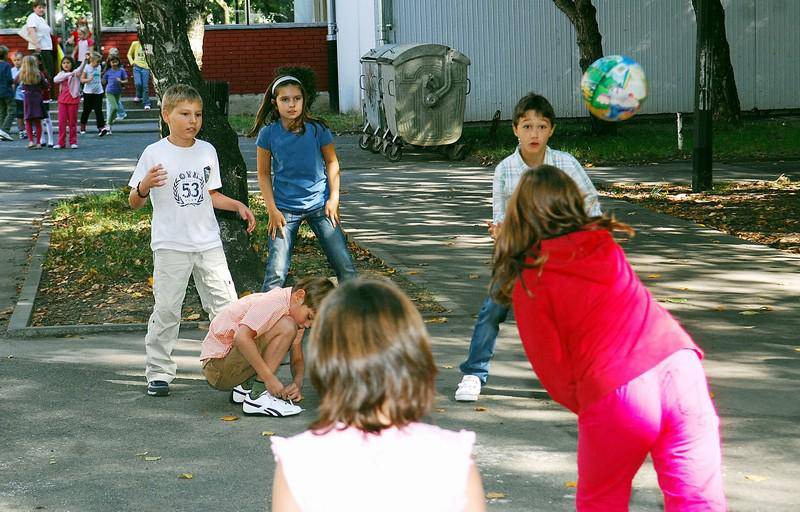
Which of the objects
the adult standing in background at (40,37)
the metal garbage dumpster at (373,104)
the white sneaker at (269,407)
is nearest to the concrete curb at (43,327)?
the white sneaker at (269,407)

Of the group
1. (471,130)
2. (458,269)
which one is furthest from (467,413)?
(471,130)

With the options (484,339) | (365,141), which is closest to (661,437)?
(484,339)

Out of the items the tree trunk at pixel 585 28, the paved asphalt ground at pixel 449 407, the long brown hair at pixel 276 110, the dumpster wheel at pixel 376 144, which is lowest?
the paved asphalt ground at pixel 449 407

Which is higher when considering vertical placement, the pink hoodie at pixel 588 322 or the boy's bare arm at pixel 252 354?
the pink hoodie at pixel 588 322

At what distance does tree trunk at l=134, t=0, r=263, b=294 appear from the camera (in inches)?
391

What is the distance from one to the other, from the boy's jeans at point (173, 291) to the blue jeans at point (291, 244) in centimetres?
65

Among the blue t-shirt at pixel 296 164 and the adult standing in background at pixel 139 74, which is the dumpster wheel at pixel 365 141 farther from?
the blue t-shirt at pixel 296 164

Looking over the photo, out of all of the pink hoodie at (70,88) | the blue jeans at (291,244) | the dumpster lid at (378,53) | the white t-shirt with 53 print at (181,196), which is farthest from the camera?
the pink hoodie at (70,88)

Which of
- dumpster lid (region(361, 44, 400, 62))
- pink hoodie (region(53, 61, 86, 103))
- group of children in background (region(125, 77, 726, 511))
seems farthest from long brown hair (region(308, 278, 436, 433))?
pink hoodie (region(53, 61, 86, 103))

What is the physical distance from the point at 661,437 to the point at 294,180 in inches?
177

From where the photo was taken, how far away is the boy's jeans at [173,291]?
6.88 metres

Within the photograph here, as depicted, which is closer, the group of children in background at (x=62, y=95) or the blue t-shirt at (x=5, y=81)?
the group of children in background at (x=62, y=95)

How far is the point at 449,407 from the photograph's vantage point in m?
6.57

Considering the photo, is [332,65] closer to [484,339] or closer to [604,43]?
[604,43]
